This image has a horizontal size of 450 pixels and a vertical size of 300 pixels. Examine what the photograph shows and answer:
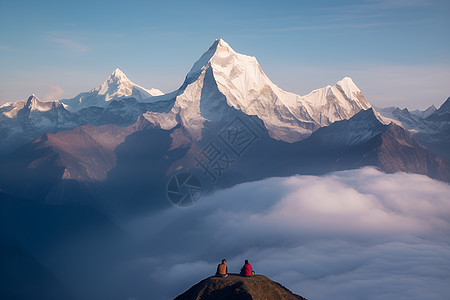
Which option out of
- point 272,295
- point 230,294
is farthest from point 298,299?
point 230,294

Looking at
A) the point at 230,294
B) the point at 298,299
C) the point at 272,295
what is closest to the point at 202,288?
the point at 230,294

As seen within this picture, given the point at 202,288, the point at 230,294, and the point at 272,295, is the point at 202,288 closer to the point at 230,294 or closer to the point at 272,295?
the point at 230,294

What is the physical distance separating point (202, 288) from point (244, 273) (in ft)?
31.2

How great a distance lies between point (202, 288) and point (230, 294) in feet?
19.6

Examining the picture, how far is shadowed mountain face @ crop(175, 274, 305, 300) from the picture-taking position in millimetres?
84875

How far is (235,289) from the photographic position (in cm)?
8569

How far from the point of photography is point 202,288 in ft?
285

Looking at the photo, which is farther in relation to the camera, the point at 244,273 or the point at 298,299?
the point at 298,299

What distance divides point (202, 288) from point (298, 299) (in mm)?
24234

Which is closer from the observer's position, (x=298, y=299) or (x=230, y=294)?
(x=230, y=294)

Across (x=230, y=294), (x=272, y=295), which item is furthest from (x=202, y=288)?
(x=272, y=295)

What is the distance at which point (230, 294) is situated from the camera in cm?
8531

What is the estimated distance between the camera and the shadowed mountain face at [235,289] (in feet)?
278

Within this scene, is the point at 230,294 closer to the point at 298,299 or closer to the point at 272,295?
the point at 272,295
